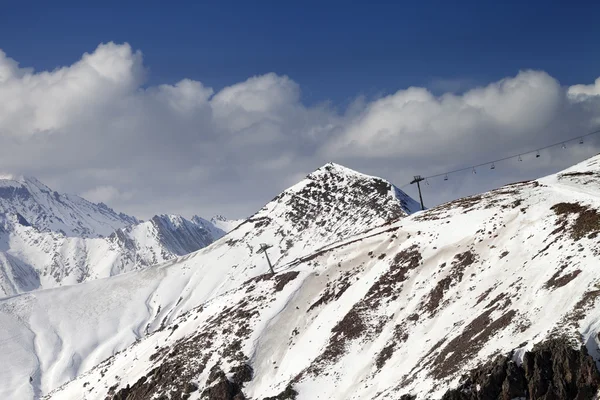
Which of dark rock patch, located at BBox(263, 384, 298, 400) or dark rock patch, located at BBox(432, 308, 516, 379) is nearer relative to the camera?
dark rock patch, located at BBox(432, 308, 516, 379)

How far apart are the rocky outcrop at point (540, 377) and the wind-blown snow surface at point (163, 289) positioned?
344ft

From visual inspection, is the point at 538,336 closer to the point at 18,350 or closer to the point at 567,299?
the point at 567,299

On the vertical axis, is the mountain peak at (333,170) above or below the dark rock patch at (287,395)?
above

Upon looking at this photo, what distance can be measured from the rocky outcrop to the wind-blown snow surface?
104909 millimetres

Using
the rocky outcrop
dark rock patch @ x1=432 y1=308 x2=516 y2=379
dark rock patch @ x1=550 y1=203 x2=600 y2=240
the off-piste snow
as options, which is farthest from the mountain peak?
the rocky outcrop

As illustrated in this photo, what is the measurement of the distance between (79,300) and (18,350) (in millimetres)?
25958

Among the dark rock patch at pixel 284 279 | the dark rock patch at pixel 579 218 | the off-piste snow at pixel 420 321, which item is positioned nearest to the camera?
the off-piste snow at pixel 420 321

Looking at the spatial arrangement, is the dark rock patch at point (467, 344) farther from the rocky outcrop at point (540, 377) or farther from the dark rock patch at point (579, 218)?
the dark rock patch at point (579, 218)

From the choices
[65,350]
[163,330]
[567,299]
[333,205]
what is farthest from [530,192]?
[65,350]

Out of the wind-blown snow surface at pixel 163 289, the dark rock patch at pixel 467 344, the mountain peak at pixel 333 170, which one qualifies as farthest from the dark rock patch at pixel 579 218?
the mountain peak at pixel 333 170

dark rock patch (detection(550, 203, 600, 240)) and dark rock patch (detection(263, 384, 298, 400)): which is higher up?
dark rock patch (detection(550, 203, 600, 240))

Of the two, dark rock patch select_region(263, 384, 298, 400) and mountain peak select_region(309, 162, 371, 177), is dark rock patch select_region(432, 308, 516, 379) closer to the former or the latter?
dark rock patch select_region(263, 384, 298, 400)

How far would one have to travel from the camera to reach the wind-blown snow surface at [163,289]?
149 metres

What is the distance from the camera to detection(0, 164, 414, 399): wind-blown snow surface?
149375 millimetres
